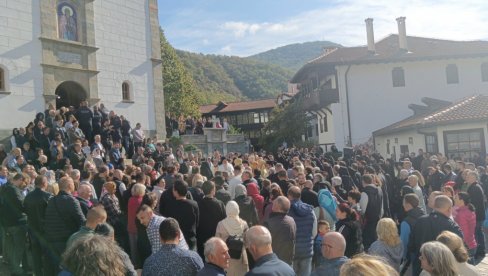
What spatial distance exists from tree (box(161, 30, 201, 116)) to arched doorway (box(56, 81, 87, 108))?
2505 cm

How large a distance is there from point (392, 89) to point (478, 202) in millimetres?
24489

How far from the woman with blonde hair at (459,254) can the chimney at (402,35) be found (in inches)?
1249

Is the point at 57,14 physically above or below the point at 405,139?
above

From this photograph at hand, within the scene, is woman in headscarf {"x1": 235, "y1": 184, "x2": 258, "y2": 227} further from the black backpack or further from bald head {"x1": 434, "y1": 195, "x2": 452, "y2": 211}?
bald head {"x1": 434, "y1": 195, "x2": 452, "y2": 211}

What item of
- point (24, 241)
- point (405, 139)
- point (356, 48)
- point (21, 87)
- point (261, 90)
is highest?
point (261, 90)

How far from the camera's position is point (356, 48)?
37656 millimetres

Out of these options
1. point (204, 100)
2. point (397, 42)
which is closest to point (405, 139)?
point (397, 42)

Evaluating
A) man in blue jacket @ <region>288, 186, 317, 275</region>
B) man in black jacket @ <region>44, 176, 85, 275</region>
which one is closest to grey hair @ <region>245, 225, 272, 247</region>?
man in blue jacket @ <region>288, 186, 317, 275</region>

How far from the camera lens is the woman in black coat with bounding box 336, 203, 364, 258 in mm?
6875

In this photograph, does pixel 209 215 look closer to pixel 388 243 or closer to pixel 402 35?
pixel 388 243

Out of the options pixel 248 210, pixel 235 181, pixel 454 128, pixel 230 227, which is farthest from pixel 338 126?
pixel 230 227

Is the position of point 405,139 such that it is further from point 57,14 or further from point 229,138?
point 57,14

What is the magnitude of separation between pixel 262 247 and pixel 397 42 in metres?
34.8

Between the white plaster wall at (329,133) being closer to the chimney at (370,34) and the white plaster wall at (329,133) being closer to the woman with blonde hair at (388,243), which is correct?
the chimney at (370,34)
